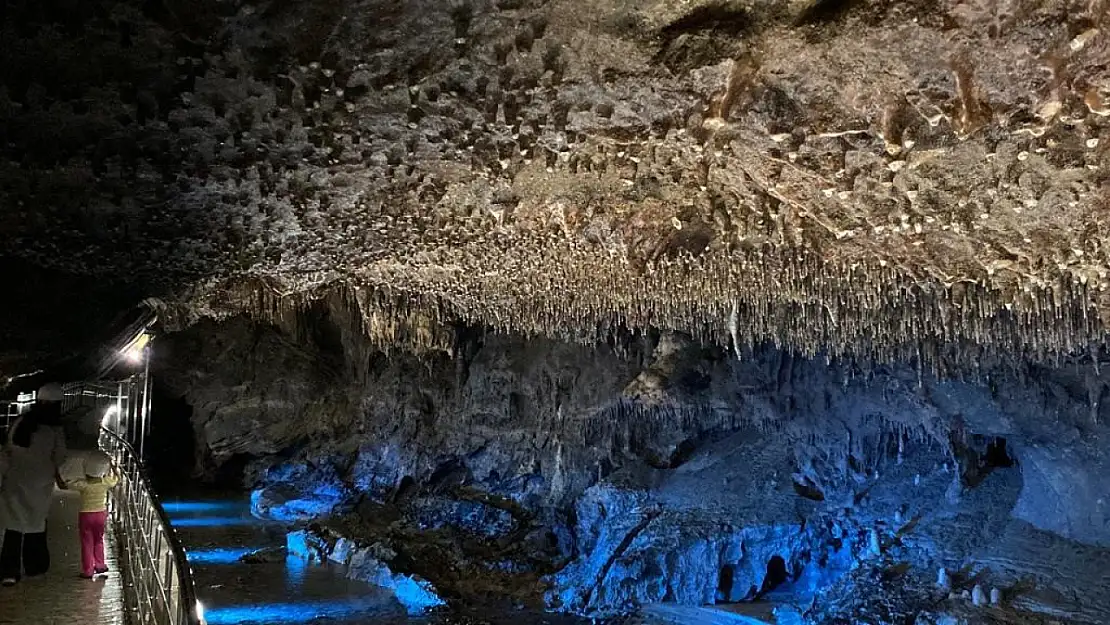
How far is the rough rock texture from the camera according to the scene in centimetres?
820

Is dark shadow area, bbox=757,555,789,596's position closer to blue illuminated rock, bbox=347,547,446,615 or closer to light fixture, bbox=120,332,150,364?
blue illuminated rock, bbox=347,547,446,615

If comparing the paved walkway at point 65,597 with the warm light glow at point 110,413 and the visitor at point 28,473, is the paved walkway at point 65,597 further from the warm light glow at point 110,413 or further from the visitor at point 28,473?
the warm light glow at point 110,413

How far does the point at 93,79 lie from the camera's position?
2.28 metres

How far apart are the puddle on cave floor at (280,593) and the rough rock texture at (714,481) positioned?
2.45 feet

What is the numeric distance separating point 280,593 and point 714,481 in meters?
6.27

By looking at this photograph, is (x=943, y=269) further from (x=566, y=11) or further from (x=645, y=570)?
(x=645, y=570)

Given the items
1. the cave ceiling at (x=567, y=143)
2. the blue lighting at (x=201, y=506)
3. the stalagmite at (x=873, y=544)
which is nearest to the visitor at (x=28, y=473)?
the cave ceiling at (x=567, y=143)

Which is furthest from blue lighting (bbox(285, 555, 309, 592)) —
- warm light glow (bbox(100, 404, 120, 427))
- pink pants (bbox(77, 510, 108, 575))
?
warm light glow (bbox(100, 404, 120, 427))

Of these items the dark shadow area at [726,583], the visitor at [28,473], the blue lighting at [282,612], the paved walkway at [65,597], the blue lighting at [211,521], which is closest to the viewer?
the paved walkway at [65,597]

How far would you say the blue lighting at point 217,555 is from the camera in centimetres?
1033

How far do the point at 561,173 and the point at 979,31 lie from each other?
1821mm

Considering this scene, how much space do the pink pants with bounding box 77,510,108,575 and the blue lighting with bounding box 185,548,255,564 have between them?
5.61 meters

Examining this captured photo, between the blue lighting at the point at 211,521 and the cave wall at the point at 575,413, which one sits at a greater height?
the cave wall at the point at 575,413

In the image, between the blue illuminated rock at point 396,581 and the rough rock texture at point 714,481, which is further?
the blue illuminated rock at point 396,581
